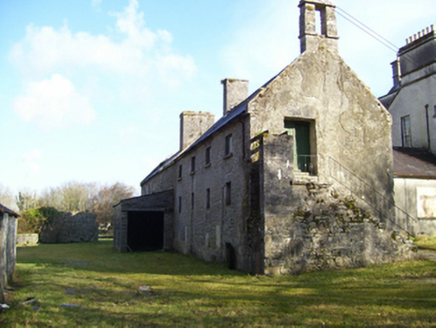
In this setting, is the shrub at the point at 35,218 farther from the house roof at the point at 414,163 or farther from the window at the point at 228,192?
the house roof at the point at 414,163

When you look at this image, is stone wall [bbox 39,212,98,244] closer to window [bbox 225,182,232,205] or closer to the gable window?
window [bbox 225,182,232,205]

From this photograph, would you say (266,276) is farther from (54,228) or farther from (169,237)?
(54,228)

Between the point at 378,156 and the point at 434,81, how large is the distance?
10.1m

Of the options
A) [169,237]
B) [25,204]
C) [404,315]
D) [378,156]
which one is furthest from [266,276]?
[25,204]

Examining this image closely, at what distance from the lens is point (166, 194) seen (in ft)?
82.7

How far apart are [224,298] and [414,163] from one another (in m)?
15.4

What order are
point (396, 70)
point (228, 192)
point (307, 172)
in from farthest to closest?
point (396, 70)
point (228, 192)
point (307, 172)

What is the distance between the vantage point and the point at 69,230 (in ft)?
116

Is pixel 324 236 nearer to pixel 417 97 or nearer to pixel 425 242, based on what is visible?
pixel 425 242

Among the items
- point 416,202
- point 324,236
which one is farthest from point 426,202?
point 324,236

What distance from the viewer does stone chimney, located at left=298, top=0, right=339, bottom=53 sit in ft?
50.2

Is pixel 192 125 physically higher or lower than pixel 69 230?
higher

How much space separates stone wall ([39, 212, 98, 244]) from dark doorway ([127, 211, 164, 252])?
8.13 m

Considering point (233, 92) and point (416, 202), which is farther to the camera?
point (233, 92)
